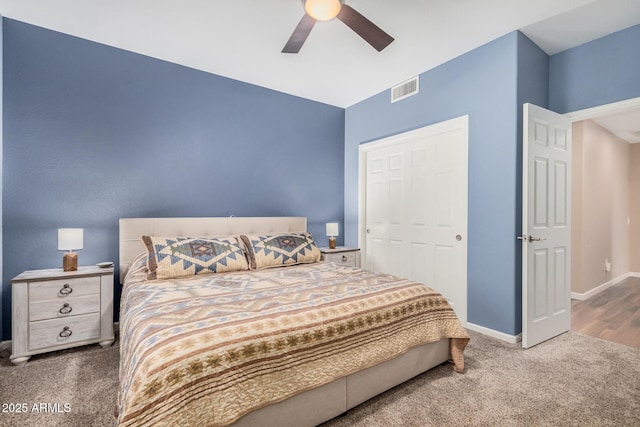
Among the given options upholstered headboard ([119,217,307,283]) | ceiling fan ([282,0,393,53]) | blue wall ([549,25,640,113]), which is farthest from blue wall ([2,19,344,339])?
blue wall ([549,25,640,113])

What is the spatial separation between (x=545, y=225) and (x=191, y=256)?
3158mm

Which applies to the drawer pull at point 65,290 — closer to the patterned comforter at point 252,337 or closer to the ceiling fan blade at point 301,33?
the patterned comforter at point 252,337

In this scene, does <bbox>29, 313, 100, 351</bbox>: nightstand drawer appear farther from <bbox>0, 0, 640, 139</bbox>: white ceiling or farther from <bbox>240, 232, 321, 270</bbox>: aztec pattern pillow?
<bbox>0, 0, 640, 139</bbox>: white ceiling

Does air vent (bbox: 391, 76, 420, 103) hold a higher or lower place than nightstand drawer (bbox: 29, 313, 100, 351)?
higher

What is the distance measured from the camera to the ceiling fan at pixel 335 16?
193 cm

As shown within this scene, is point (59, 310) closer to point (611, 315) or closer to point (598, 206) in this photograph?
point (611, 315)

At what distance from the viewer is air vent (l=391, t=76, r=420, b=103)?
3.51m

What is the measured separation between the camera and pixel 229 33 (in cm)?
268

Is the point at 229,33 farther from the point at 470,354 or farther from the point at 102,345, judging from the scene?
the point at 470,354

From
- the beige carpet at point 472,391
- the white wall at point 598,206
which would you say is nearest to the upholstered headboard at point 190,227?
the beige carpet at point 472,391

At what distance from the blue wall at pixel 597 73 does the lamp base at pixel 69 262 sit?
465cm

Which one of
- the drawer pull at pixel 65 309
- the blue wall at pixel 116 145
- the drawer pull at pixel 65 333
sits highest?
the blue wall at pixel 116 145

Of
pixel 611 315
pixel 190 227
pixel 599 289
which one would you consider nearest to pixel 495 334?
pixel 611 315

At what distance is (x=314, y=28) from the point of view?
103 inches
